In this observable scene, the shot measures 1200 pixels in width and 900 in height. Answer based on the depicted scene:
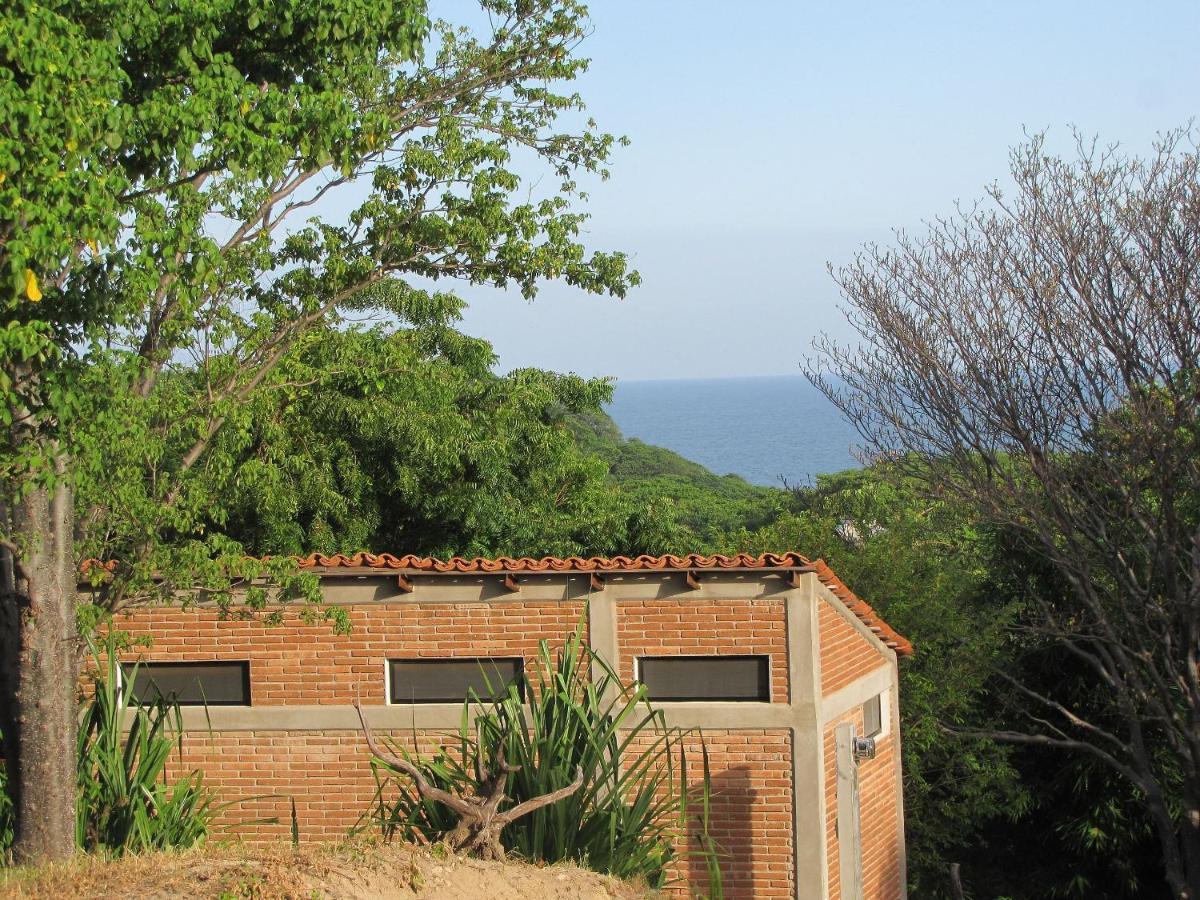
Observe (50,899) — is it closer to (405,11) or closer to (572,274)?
(405,11)

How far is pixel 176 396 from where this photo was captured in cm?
1069

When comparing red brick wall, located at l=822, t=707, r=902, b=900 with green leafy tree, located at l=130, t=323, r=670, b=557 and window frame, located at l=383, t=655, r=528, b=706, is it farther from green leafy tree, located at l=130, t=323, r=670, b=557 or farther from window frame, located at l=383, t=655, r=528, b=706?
green leafy tree, located at l=130, t=323, r=670, b=557

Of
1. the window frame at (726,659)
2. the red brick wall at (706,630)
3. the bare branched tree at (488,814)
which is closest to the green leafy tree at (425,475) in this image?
the red brick wall at (706,630)

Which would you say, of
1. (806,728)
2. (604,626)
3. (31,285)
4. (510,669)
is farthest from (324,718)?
(31,285)

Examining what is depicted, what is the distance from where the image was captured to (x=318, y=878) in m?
6.64

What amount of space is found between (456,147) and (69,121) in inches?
223

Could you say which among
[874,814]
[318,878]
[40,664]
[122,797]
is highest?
[40,664]

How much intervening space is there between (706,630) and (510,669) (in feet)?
6.19

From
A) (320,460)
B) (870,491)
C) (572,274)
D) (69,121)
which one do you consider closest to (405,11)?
(69,121)

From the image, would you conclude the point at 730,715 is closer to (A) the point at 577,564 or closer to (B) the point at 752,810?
(B) the point at 752,810

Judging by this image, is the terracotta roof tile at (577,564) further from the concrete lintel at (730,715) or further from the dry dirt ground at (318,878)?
the dry dirt ground at (318,878)

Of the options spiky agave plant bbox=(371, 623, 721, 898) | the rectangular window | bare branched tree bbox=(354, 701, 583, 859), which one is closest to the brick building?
the rectangular window

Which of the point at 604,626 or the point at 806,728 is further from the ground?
the point at 604,626

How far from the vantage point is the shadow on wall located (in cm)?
1270
